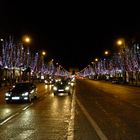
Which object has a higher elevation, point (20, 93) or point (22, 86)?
point (22, 86)

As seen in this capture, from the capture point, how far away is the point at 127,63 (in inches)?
3607

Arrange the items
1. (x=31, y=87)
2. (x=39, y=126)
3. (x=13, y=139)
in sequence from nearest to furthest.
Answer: (x=13, y=139) < (x=39, y=126) < (x=31, y=87)

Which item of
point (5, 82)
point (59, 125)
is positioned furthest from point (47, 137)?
point (5, 82)

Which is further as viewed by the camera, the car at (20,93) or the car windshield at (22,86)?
the car windshield at (22,86)

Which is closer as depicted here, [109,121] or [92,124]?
[92,124]

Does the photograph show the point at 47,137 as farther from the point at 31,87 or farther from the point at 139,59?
the point at 139,59

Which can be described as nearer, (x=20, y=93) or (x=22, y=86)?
(x=20, y=93)

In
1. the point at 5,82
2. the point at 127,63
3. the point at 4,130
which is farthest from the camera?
the point at 127,63

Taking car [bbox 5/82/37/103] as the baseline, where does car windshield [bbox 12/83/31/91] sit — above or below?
above

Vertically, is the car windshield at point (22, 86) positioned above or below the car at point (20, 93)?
above

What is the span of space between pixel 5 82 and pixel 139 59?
93.8 ft

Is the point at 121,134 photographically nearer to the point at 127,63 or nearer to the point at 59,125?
the point at 59,125

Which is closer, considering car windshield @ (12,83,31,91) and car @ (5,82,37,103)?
car @ (5,82,37,103)

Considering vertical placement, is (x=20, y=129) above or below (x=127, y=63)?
below
